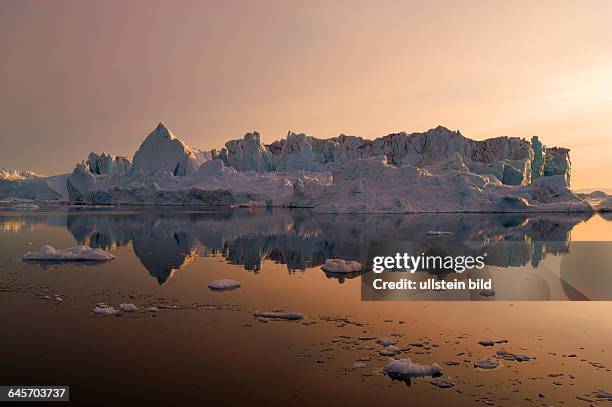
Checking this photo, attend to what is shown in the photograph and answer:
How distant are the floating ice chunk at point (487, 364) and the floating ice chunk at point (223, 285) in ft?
20.1

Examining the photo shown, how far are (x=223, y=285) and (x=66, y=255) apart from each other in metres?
6.74

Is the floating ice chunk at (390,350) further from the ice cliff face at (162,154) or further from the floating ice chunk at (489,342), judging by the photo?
the ice cliff face at (162,154)

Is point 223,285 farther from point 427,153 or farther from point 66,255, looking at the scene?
point 427,153

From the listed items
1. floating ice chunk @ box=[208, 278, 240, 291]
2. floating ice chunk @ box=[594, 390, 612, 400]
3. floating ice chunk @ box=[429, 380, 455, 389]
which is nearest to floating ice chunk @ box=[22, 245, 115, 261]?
floating ice chunk @ box=[208, 278, 240, 291]

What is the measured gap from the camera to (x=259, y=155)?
8119cm

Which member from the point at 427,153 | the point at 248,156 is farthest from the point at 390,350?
the point at 427,153

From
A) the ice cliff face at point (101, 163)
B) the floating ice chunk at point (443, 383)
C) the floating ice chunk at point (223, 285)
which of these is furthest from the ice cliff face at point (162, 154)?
the floating ice chunk at point (443, 383)

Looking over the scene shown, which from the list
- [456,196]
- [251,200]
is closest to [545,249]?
[456,196]

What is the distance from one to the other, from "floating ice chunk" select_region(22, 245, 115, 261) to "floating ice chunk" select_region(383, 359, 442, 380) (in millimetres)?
11671

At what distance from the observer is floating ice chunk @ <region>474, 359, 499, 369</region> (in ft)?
20.9

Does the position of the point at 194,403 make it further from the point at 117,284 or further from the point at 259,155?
the point at 259,155

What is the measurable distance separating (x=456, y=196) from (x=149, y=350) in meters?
41.6

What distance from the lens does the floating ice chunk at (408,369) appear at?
6070 millimetres

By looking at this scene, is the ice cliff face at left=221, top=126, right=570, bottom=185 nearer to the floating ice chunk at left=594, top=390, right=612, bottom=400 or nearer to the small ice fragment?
the small ice fragment
